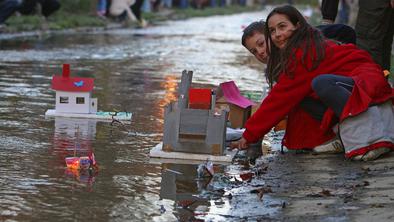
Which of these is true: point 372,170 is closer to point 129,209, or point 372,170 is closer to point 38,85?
point 129,209

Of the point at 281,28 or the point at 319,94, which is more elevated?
the point at 281,28

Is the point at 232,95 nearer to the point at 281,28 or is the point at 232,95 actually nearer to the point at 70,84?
the point at 281,28

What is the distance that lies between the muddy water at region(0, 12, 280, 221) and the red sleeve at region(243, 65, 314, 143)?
346mm

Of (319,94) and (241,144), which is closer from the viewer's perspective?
(319,94)

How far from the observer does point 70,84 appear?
Result: 7.76 meters

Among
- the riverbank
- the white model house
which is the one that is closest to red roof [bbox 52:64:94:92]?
the white model house

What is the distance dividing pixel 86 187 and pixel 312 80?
1.79 m

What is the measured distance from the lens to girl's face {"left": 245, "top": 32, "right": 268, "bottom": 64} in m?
6.41

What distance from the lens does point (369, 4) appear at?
7.60 meters

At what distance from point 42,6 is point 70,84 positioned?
1475 centimetres

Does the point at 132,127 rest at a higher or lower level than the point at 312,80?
lower

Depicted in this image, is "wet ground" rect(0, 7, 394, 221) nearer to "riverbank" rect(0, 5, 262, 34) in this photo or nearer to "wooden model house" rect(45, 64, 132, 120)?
"wooden model house" rect(45, 64, 132, 120)

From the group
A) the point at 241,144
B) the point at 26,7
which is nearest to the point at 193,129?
the point at 241,144

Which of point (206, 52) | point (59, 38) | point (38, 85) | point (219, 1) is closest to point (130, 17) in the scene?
point (59, 38)
